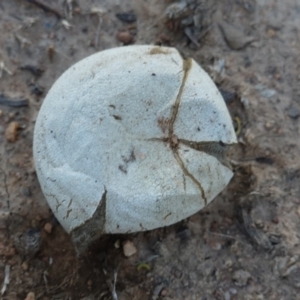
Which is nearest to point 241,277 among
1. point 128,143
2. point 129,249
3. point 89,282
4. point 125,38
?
point 129,249

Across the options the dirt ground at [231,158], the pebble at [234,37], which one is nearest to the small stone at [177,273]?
the dirt ground at [231,158]

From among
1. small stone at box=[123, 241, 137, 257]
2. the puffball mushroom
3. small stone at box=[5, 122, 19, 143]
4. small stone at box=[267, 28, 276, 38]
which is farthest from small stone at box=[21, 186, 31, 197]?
small stone at box=[267, 28, 276, 38]

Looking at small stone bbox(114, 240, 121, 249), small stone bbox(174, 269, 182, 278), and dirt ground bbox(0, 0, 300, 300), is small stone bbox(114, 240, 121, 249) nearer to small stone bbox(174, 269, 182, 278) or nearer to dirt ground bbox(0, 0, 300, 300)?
dirt ground bbox(0, 0, 300, 300)

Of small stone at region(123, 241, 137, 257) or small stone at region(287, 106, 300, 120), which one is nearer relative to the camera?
small stone at region(123, 241, 137, 257)

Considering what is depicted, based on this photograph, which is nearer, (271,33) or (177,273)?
(177,273)

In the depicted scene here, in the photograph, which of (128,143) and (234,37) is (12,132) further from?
(234,37)

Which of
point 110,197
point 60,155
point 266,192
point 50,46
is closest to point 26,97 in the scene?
point 50,46

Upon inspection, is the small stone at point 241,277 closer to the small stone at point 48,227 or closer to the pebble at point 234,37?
the small stone at point 48,227
